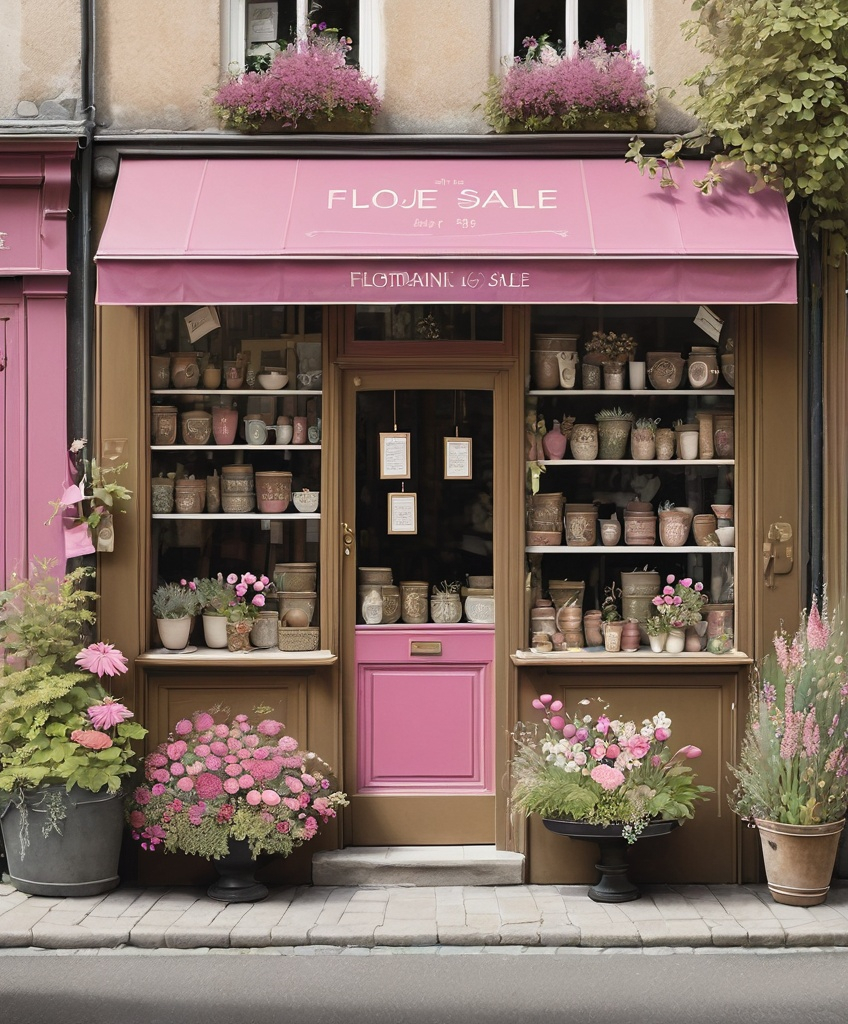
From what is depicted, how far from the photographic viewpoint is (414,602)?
7.82 meters

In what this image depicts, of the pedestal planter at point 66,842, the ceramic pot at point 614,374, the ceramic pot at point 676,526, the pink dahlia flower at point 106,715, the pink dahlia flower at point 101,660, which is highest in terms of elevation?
the ceramic pot at point 614,374

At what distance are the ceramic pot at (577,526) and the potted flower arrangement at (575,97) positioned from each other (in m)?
2.25

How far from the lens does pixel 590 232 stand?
707cm

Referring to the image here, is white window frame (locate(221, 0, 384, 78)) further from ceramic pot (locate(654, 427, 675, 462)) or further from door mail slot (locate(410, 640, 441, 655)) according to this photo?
door mail slot (locate(410, 640, 441, 655))

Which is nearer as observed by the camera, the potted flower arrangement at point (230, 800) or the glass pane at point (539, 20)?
the potted flower arrangement at point (230, 800)

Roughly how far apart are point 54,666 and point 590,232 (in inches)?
151

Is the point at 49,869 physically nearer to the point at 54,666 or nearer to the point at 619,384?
the point at 54,666

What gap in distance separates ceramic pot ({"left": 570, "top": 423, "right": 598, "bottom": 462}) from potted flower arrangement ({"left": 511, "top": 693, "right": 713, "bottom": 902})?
58.9 inches

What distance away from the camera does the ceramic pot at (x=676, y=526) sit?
7.78 metres

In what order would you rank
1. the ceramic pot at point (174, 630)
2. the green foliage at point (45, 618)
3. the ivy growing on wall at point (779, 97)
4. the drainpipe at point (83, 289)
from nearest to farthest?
1. the ivy growing on wall at point (779, 97)
2. the green foliage at point (45, 618)
3. the drainpipe at point (83, 289)
4. the ceramic pot at point (174, 630)

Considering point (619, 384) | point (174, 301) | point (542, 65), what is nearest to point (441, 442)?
point (619, 384)

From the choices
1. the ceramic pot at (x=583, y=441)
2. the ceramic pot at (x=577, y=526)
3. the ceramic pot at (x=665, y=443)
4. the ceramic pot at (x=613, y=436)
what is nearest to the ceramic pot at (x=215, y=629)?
the ceramic pot at (x=577, y=526)

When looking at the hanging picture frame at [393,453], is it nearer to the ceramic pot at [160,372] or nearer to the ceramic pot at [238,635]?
the ceramic pot at [238,635]

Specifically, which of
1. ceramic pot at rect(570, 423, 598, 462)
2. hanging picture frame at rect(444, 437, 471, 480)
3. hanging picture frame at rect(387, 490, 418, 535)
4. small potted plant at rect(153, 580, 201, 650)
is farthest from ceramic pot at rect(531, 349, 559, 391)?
small potted plant at rect(153, 580, 201, 650)
